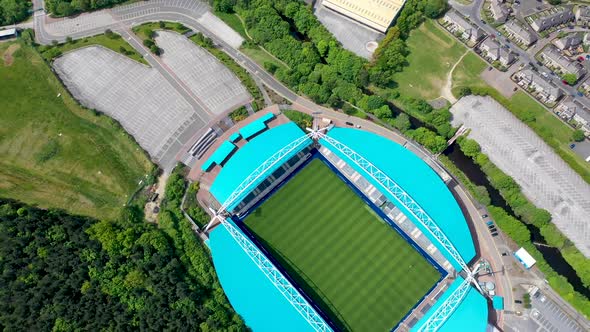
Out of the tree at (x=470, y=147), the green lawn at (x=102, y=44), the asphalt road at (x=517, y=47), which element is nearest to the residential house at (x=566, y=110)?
the asphalt road at (x=517, y=47)

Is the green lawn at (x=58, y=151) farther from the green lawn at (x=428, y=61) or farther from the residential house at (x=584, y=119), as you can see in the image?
the residential house at (x=584, y=119)

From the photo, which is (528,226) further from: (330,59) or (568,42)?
(330,59)

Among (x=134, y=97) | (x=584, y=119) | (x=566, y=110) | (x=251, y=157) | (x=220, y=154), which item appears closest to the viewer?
(x=251, y=157)

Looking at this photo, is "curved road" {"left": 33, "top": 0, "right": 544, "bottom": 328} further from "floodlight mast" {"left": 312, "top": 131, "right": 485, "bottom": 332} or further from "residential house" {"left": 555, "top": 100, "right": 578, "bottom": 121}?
"residential house" {"left": 555, "top": 100, "right": 578, "bottom": 121}

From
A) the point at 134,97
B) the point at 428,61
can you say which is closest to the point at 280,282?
the point at 134,97

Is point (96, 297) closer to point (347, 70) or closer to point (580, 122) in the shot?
point (347, 70)

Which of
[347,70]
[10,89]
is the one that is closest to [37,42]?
[10,89]
